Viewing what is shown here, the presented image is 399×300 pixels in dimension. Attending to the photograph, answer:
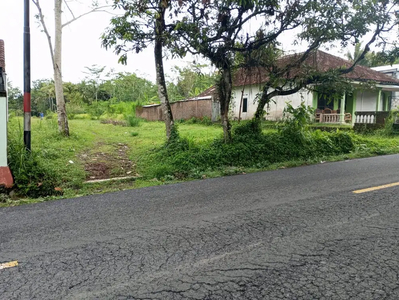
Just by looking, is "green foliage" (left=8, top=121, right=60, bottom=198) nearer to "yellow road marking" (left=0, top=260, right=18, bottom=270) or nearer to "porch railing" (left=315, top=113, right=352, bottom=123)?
"yellow road marking" (left=0, top=260, right=18, bottom=270)

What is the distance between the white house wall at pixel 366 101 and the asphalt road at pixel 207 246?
19039mm

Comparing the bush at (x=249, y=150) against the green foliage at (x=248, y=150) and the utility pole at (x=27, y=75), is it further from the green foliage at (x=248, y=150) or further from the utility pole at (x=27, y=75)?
the utility pole at (x=27, y=75)

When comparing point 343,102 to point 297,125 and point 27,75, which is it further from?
point 27,75

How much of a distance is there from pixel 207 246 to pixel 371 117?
52.9 ft

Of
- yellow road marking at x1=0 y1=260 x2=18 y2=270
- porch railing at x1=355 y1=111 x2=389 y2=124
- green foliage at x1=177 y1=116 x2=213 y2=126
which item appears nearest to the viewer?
yellow road marking at x1=0 y1=260 x2=18 y2=270

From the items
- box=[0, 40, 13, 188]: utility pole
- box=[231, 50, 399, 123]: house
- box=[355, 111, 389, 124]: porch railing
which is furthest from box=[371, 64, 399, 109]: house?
box=[0, 40, 13, 188]: utility pole

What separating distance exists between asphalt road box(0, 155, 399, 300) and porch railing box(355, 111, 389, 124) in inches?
481

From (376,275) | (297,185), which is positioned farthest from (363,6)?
(376,275)

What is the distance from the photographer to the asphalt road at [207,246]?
2652 mm

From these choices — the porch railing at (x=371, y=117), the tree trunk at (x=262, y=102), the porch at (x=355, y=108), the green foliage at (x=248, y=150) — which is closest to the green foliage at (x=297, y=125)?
the green foliage at (x=248, y=150)

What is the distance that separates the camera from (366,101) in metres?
22.6

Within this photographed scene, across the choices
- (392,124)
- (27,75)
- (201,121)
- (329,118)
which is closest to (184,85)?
(201,121)

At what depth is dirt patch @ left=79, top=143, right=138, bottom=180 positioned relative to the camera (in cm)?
790

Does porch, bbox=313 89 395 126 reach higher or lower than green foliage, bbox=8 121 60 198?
higher
